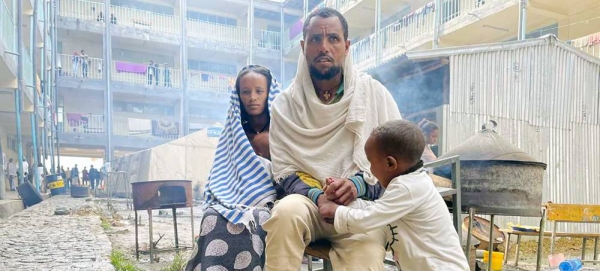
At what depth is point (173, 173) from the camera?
15477 millimetres

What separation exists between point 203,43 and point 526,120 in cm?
1753

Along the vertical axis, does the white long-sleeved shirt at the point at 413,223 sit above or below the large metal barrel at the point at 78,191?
above

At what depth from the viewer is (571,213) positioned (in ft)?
16.3

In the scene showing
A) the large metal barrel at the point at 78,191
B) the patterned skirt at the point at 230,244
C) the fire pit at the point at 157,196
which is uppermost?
the patterned skirt at the point at 230,244

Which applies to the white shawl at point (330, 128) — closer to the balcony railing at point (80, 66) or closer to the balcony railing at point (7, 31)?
the balcony railing at point (7, 31)

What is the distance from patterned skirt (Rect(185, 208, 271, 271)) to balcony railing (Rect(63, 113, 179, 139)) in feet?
67.6

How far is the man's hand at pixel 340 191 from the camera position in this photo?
71.6 inches

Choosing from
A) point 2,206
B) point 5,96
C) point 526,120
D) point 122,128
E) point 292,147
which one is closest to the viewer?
point 292,147

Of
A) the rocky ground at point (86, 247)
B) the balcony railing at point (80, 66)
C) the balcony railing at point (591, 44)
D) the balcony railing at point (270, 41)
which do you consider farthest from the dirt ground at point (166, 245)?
the balcony railing at point (270, 41)

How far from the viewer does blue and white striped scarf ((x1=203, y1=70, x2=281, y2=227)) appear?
2.14 m

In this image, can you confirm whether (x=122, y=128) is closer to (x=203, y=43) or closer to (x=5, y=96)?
(x=203, y=43)

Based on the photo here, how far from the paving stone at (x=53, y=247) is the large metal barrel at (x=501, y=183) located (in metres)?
2.62

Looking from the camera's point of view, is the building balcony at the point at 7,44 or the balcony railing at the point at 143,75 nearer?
the building balcony at the point at 7,44

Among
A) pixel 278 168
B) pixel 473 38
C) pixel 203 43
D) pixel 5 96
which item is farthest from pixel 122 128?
pixel 278 168
